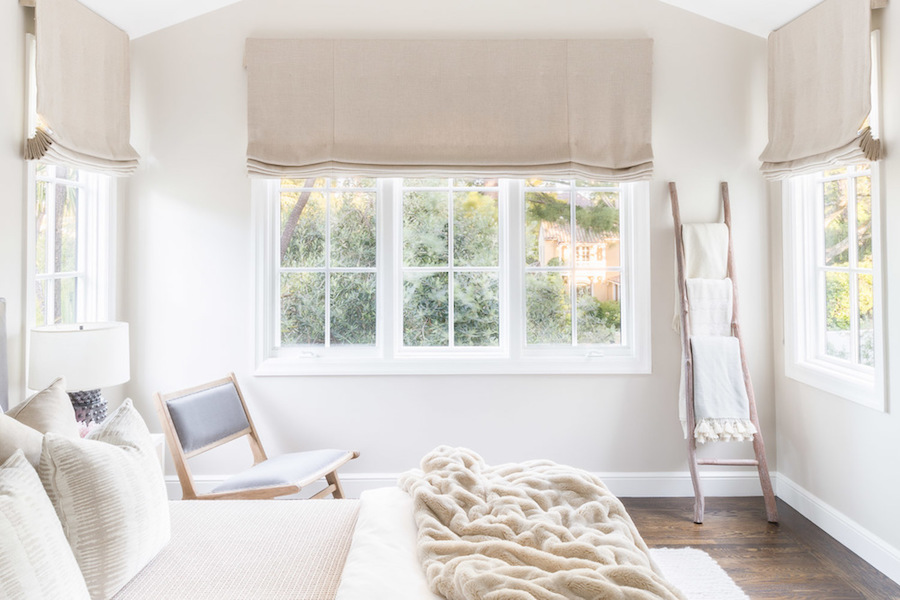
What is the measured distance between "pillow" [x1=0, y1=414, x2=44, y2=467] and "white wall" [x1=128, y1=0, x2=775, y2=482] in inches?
78.4

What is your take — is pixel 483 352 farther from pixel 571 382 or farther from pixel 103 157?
pixel 103 157

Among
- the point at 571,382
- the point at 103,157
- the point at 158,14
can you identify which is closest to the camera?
the point at 103,157

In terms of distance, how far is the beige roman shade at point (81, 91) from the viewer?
9.24 ft

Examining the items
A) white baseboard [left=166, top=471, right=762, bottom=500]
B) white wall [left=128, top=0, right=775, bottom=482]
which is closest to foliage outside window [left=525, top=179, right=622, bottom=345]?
white wall [left=128, top=0, right=775, bottom=482]

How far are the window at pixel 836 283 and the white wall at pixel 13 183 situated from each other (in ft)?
12.0

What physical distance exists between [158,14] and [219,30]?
31cm

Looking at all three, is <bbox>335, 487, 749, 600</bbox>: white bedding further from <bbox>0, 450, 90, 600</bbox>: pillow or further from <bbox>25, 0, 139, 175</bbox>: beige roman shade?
<bbox>25, 0, 139, 175</bbox>: beige roman shade

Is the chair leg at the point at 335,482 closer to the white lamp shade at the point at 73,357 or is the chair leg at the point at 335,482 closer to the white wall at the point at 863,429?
the white lamp shade at the point at 73,357

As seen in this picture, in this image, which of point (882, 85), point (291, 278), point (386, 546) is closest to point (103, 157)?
point (291, 278)

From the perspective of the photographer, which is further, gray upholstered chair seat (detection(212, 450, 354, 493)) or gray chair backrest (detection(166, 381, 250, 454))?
gray chair backrest (detection(166, 381, 250, 454))

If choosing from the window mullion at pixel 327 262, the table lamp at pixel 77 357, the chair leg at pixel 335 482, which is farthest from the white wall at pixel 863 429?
the table lamp at pixel 77 357

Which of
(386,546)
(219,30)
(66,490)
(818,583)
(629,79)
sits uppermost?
(219,30)

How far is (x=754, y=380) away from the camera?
3.67 m

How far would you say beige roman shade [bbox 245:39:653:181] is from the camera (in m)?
3.53
